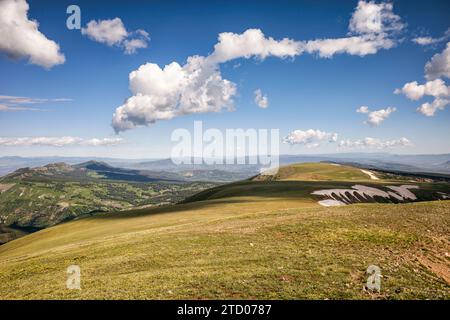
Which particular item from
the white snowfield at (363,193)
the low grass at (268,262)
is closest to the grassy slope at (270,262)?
the low grass at (268,262)

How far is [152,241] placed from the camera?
36.8 metres

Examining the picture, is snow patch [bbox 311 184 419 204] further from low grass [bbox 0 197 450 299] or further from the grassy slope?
low grass [bbox 0 197 450 299]

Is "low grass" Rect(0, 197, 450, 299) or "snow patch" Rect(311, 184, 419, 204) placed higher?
"low grass" Rect(0, 197, 450, 299)

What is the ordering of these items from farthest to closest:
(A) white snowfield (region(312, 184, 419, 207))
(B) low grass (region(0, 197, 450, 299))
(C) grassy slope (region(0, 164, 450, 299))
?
(A) white snowfield (region(312, 184, 419, 207))
(C) grassy slope (region(0, 164, 450, 299))
(B) low grass (region(0, 197, 450, 299))

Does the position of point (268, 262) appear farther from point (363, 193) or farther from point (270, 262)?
point (363, 193)

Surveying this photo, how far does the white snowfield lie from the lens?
91.3m

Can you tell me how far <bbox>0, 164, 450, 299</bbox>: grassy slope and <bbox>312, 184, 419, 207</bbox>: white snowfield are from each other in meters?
47.4

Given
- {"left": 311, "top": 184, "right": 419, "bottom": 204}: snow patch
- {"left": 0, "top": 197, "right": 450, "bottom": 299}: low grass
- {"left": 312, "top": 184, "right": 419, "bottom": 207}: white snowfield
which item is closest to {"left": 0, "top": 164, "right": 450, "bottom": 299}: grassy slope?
{"left": 0, "top": 197, "right": 450, "bottom": 299}: low grass

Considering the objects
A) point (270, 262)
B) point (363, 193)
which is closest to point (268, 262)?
point (270, 262)

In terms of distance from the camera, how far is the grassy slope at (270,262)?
68.2 feet

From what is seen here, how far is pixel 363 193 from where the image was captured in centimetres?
10119

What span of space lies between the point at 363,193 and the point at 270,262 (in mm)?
84707
